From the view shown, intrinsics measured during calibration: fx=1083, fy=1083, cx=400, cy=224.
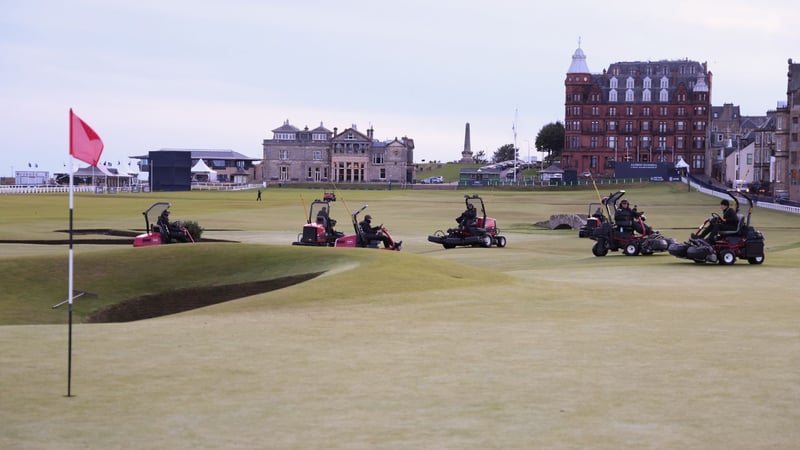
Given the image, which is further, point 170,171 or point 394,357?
point 170,171

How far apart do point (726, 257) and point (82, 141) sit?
87.4 ft

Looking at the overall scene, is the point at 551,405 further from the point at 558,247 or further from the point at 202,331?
the point at 558,247

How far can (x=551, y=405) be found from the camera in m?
13.7

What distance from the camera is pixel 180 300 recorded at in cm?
2727

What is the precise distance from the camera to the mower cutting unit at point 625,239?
4412 centimetres

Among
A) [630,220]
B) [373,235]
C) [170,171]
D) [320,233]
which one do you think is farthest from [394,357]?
[170,171]

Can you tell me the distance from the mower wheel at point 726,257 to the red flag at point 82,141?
26.1 metres

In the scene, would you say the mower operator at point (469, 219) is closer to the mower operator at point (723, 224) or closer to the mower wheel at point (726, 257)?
the mower operator at point (723, 224)

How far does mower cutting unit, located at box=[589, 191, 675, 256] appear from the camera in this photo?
4412cm

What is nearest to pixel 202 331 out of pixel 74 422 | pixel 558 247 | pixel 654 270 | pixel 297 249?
pixel 74 422

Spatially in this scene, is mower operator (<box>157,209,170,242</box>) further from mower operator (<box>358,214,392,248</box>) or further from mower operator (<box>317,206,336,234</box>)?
mower operator (<box>358,214,392,248</box>)

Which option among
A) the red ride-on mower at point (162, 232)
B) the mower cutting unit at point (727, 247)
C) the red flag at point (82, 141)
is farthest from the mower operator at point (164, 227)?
the red flag at point (82, 141)

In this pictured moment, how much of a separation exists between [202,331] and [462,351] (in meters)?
5.23

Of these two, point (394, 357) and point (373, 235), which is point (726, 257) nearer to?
point (373, 235)
